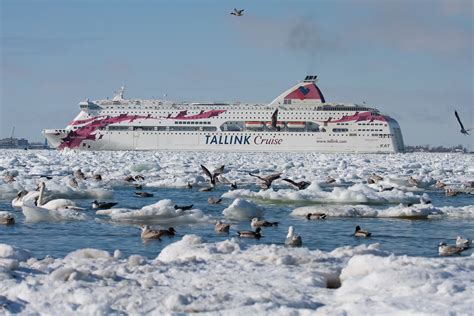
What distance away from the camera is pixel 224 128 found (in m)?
74.5

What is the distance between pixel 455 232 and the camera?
41.2 feet

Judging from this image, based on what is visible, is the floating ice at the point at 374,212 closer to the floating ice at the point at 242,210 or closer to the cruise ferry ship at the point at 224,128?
the floating ice at the point at 242,210

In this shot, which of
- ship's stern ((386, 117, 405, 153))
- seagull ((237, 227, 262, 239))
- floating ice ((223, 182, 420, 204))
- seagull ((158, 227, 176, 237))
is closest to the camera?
seagull ((158, 227, 176, 237))

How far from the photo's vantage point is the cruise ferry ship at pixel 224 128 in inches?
2886

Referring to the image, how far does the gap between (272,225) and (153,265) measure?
5057mm

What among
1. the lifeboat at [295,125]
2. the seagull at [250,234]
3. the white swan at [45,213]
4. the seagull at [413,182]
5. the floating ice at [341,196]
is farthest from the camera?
the lifeboat at [295,125]

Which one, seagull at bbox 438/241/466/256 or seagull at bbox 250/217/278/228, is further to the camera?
seagull at bbox 250/217/278/228

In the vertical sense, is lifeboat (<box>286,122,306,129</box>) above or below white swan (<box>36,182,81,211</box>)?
above

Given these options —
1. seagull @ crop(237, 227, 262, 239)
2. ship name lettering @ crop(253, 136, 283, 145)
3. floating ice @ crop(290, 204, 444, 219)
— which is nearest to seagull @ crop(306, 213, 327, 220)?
floating ice @ crop(290, 204, 444, 219)

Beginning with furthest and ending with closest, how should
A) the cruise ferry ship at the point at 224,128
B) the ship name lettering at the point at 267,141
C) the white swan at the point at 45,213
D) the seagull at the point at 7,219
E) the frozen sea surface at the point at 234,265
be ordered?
the cruise ferry ship at the point at 224,128
the ship name lettering at the point at 267,141
the white swan at the point at 45,213
the seagull at the point at 7,219
the frozen sea surface at the point at 234,265

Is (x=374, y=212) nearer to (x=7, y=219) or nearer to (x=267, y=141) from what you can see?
(x=7, y=219)

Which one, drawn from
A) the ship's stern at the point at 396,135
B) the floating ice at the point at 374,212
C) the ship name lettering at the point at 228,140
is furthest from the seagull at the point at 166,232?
the ship's stern at the point at 396,135

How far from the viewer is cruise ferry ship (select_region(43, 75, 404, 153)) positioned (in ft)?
241

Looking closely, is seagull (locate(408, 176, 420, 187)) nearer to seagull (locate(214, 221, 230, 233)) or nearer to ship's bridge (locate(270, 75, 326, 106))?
seagull (locate(214, 221, 230, 233))
